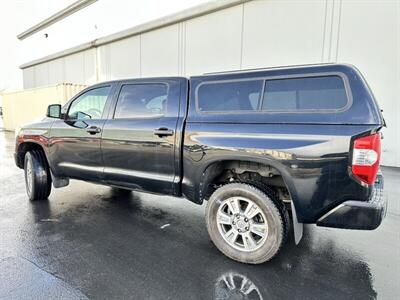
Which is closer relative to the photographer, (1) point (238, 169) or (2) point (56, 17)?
(1) point (238, 169)

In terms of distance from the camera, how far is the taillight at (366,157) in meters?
2.31

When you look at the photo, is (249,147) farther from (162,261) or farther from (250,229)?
(162,261)

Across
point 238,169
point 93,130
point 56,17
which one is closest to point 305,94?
point 238,169

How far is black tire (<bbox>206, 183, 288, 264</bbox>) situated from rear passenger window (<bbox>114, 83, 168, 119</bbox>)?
1.26 m

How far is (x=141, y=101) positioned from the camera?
3680 millimetres

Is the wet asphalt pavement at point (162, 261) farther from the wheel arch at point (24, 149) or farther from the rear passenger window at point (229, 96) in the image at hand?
the rear passenger window at point (229, 96)

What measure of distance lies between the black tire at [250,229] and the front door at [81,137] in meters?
1.85

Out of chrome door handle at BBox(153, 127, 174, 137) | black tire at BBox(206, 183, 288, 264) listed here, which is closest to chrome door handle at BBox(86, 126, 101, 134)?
chrome door handle at BBox(153, 127, 174, 137)

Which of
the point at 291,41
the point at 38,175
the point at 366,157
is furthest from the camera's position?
the point at 291,41

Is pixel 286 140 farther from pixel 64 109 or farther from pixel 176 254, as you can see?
pixel 64 109

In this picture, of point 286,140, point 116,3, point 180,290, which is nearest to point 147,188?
point 180,290

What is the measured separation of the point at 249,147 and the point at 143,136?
54.7 inches

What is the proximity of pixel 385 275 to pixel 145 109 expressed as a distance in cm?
319

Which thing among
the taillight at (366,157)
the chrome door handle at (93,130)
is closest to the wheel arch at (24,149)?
the chrome door handle at (93,130)
